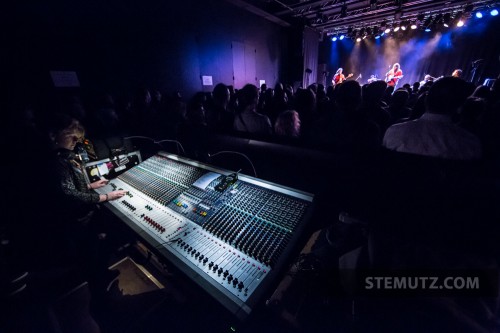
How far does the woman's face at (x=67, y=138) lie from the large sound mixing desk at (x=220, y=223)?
559mm

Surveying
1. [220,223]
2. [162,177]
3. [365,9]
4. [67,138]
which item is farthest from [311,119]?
[365,9]

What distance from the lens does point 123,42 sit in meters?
4.99

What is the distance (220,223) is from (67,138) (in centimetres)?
171

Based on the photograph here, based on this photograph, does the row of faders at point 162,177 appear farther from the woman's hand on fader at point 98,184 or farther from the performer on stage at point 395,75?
the performer on stage at point 395,75

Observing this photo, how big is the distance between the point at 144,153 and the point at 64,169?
83cm

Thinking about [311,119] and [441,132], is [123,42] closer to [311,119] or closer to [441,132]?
[311,119]

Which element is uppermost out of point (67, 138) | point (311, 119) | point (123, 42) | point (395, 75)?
point (123, 42)

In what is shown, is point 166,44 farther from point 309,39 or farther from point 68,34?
point 309,39

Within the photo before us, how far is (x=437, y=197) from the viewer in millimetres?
877

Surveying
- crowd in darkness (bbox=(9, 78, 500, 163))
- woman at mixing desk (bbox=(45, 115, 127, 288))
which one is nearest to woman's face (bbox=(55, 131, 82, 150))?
woman at mixing desk (bbox=(45, 115, 127, 288))

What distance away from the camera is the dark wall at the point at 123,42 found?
12.5 ft

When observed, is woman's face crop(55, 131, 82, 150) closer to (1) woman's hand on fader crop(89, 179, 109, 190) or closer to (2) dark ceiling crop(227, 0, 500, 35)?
(1) woman's hand on fader crop(89, 179, 109, 190)

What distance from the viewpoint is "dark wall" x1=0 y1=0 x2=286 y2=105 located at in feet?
12.5

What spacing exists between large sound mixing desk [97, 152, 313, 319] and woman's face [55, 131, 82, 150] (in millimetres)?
559
